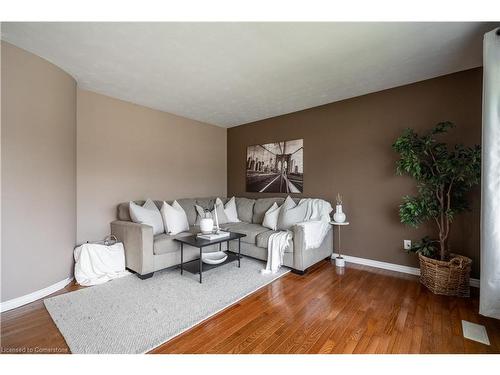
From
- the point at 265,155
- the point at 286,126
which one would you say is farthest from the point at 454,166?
the point at 265,155

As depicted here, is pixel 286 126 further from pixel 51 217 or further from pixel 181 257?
pixel 51 217

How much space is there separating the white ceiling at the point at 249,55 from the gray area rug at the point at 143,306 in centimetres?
235

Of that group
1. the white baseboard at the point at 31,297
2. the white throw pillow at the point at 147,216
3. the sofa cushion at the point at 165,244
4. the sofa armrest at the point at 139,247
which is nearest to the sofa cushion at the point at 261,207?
the sofa cushion at the point at 165,244

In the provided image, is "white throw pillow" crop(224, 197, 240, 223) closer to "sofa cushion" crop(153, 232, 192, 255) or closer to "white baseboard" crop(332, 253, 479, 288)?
"sofa cushion" crop(153, 232, 192, 255)

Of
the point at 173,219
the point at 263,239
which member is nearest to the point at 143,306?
the point at 173,219

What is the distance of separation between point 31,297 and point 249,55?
3.16 m

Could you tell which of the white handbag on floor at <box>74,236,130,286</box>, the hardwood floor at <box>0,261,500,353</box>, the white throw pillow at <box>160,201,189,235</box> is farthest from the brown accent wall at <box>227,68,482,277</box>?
the white handbag on floor at <box>74,236,130,286</box>

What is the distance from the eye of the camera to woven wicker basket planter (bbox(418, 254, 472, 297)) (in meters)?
2.22

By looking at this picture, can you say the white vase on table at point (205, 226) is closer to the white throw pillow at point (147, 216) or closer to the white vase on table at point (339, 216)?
the white throw pillow at point (147, 216)

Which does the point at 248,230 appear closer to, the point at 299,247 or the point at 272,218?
the point at 272,218

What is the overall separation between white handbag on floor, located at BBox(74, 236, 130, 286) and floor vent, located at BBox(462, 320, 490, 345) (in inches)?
132

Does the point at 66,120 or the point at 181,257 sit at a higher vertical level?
the point at 66,120

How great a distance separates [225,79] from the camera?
269 centimetres
